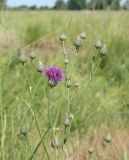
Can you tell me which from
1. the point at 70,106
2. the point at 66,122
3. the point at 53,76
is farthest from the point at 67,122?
the point at 70,106

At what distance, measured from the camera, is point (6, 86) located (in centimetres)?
267

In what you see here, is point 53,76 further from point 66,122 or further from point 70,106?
point 70,106

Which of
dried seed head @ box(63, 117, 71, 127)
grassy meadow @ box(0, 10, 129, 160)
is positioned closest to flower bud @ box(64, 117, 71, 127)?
dried seed head @ box(63, 117, 71, 127)

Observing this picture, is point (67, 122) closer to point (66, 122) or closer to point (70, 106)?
point (66, 122)

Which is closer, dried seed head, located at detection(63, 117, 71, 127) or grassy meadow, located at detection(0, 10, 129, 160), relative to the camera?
dried seed head, located at detection(63, 117, 71, 127)

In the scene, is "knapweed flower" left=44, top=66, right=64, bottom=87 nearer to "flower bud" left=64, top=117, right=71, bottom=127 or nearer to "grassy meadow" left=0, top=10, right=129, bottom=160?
"flower bud" left=64, top=117, right=71, bottom=127

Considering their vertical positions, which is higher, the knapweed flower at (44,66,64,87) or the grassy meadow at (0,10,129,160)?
the knapweed flower at (44,66,64,87)

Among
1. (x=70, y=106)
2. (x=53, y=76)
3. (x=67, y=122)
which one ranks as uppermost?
(x=53, y=76)

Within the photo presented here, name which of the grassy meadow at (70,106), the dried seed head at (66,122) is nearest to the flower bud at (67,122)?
the dried seed head at (66,122)

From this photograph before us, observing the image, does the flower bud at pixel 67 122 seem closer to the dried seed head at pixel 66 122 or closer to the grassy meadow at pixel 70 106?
the dried seed head at pixel 66 122

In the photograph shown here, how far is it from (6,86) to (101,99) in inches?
32.8

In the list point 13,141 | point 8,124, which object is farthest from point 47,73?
point 8,124

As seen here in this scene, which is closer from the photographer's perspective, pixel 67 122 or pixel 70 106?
pixel 67 122

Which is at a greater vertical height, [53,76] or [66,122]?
[53,76]
